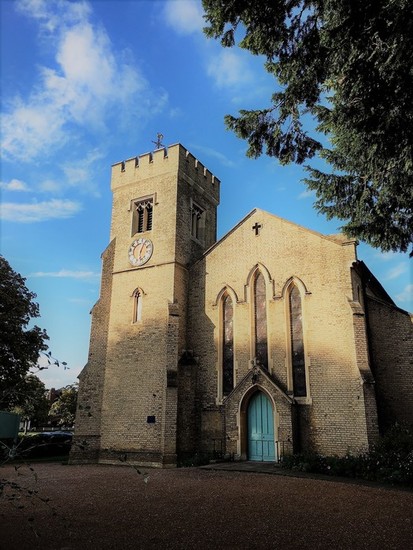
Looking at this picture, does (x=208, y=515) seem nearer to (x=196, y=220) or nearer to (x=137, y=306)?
(x=137, y=306)

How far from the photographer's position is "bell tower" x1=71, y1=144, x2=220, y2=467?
750 inches

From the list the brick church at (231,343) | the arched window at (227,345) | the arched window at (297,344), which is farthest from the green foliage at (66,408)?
the arched window at (297,344)

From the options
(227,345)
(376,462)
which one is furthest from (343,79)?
(227,345)

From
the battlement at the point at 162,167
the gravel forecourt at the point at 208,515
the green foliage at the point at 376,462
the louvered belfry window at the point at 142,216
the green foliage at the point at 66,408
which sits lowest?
the gravel forecourt at the point at 208,515

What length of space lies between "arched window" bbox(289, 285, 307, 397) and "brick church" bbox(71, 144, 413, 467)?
0.04m

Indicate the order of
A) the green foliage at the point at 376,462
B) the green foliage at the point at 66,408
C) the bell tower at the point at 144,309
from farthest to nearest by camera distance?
the green foliage at the point at 66,408 < the bell tower at the point at 144,309 < the green foliage at the point at 376,462

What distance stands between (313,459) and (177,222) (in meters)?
12.2

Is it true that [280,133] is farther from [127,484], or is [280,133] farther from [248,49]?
[127,484]

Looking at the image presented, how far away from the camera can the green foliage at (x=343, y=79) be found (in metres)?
8.12

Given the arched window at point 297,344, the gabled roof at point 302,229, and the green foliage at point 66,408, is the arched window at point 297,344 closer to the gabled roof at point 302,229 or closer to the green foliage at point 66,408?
the gabled roof at point 302,229

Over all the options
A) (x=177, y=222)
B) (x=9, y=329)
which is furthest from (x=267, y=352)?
(x=9, y=329)

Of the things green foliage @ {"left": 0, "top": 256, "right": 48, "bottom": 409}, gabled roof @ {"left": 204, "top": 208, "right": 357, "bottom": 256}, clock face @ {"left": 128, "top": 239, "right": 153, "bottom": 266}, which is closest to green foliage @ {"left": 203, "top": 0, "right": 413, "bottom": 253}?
gabled roof @ {"left": 204, "top": 208, "right": 357, "bottom": 256}

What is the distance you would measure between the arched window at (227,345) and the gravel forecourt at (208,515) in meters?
6.59

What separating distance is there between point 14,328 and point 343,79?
19.0m
